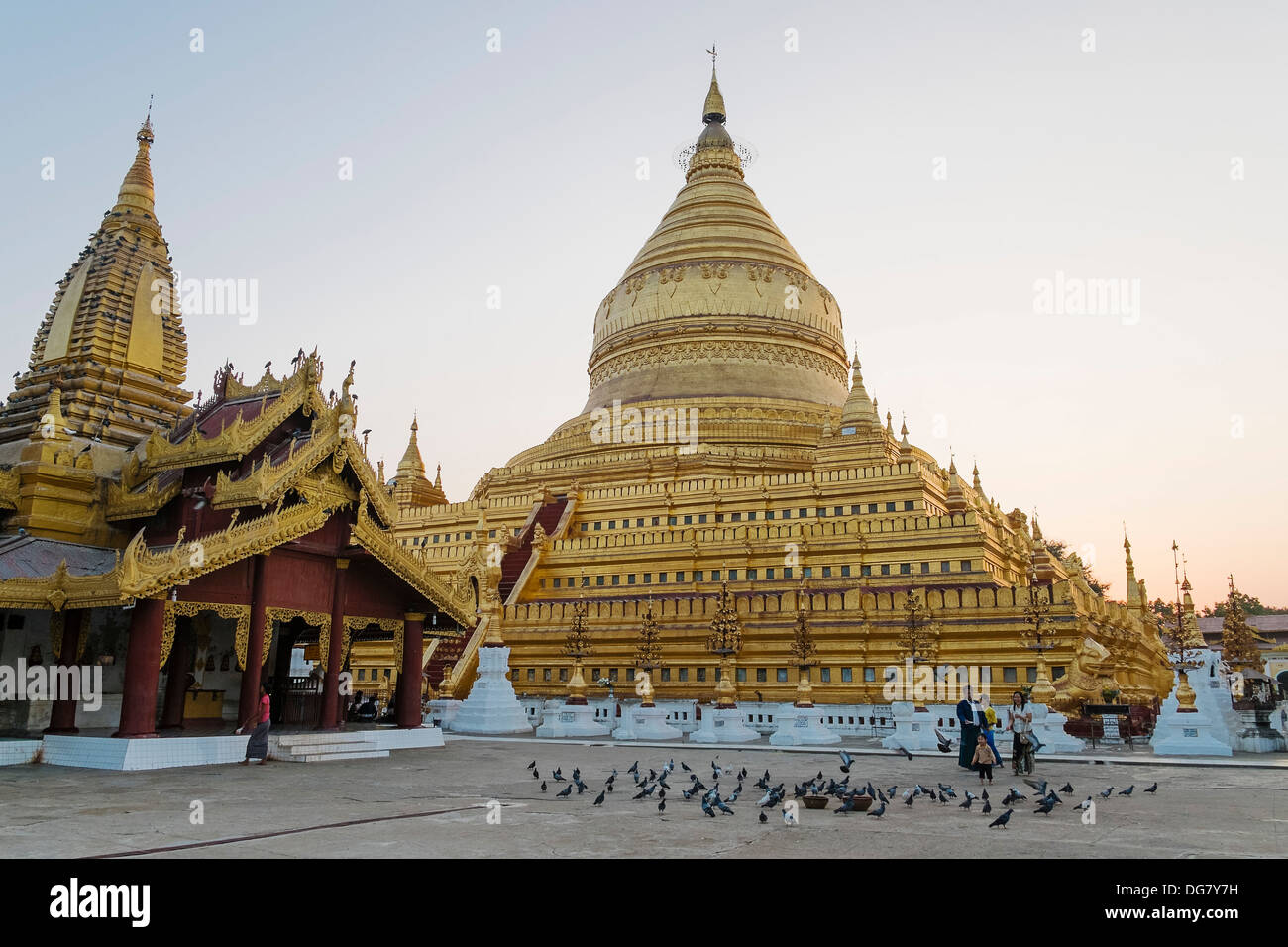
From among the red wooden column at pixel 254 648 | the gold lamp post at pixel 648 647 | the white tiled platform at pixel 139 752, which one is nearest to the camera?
the white tiled platform at pixel 139 752

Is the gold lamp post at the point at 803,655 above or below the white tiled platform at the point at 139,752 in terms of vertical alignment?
above

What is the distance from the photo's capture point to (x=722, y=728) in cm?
2298

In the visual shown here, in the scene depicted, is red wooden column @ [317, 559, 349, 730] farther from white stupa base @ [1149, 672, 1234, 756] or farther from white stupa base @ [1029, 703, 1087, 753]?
white stupa base @ [1149, 672, 1234, 756]

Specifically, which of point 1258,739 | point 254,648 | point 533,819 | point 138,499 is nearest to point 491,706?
point 254,648

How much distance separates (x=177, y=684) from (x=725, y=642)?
14.4m

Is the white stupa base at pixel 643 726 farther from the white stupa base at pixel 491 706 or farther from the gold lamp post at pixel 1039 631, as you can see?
the gold lamp post at pixel 1039 631

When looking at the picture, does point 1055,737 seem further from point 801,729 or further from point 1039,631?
point 1039,631

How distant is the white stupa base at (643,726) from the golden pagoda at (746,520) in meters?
5.98

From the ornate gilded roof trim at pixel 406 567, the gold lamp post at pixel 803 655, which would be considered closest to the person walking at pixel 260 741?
the ornate gilded roof trim at pixel 406 567

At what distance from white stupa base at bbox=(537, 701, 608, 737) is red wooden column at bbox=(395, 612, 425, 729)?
5046mm

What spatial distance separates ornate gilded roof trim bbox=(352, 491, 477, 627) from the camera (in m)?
18.2

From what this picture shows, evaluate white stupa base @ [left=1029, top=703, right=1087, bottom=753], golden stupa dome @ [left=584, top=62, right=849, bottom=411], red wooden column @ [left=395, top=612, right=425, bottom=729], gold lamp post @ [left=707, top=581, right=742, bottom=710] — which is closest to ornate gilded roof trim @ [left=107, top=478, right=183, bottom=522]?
red wooden column @ [left=395, top=612, right=425, bottom=729]

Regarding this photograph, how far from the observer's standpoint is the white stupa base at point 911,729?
20.9 m

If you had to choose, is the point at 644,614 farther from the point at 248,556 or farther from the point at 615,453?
the point at 248,556
